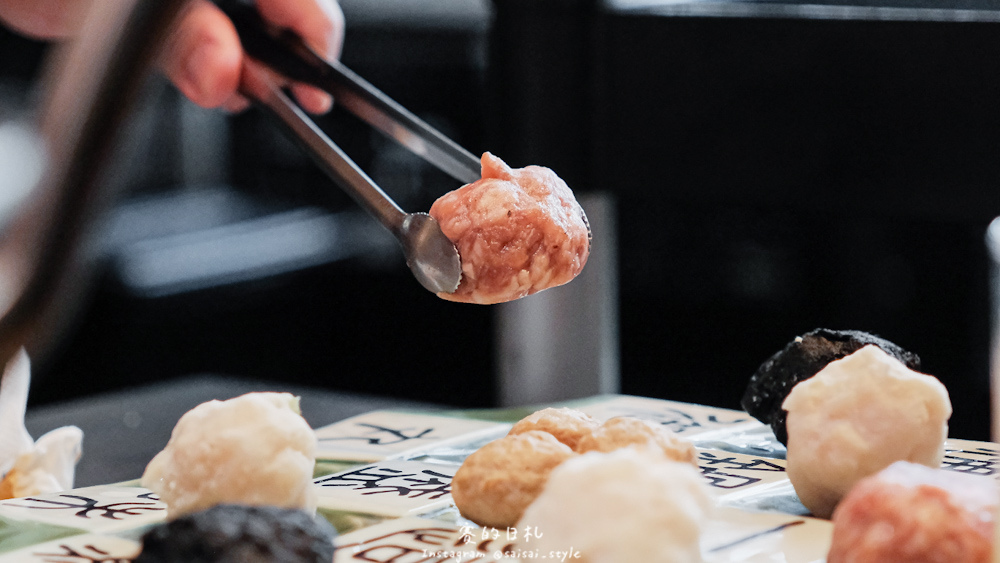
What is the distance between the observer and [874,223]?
2273 millimetres

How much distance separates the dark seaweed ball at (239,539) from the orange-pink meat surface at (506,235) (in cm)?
36

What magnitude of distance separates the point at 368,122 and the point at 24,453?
53 centimetres

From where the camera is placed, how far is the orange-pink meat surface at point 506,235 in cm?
108

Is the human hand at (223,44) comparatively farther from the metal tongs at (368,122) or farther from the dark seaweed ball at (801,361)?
the dark seaweed ball at (801,361)

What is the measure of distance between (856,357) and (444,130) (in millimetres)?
2202

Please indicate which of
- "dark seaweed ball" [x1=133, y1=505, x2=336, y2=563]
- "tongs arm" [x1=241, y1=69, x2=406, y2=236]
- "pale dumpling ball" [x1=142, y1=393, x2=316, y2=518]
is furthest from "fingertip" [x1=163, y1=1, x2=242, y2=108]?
"dark seaweed ball" [x1=133, y1=505, x2=336, y2=563]

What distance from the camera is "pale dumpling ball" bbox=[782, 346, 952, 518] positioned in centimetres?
99

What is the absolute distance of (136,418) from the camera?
5.68 ft

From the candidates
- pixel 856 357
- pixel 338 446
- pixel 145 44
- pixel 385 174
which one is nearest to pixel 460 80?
pixel 385 174

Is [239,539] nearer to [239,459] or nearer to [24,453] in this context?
[239,459]

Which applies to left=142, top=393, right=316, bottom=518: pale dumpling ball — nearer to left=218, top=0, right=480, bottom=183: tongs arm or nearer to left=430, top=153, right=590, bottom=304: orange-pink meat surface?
left=430, top=153, right=590, bottom=304: orange-pink meat surface

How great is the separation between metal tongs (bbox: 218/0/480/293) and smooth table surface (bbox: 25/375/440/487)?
0.49m

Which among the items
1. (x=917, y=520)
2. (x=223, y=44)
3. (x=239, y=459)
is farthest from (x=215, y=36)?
(x=917, y=520)

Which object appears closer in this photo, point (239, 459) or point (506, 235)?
point (239, 459)
